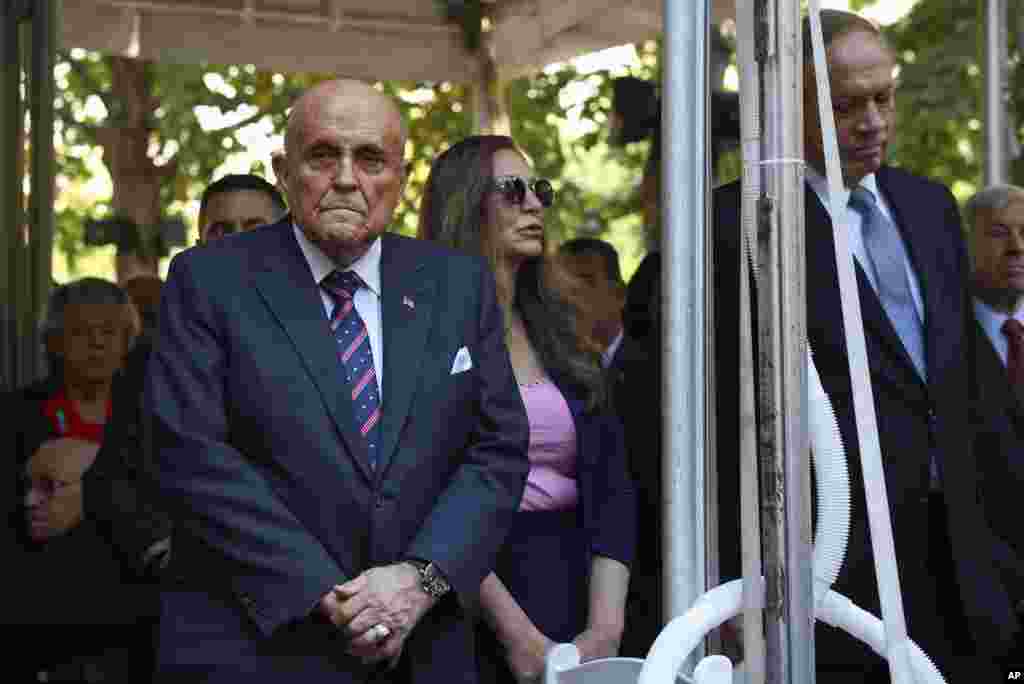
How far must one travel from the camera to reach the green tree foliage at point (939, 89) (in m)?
12.7

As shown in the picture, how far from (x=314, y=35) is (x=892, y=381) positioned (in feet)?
16.8

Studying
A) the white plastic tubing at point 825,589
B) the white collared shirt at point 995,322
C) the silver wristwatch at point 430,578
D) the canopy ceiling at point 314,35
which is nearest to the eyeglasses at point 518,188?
the silver wristwatch at point 430,578

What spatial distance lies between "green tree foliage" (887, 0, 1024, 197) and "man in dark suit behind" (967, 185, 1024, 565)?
637 centimetres

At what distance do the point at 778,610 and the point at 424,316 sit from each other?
974mm

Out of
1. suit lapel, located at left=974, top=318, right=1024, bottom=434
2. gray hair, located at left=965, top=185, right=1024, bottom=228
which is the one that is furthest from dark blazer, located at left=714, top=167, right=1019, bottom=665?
gray hair, located at left=965, top=185, right=1024, bottom=228

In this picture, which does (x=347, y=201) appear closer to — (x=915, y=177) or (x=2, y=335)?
(x=915, y=177)

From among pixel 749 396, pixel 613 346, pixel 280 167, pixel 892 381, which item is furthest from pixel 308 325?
pixel 613 346

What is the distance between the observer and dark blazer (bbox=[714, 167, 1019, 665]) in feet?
12.9

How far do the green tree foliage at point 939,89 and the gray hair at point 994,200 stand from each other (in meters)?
6.24

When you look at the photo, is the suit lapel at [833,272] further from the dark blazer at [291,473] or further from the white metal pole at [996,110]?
the white metal pole at [996,110]

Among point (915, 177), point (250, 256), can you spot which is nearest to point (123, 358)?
point (250, 256)

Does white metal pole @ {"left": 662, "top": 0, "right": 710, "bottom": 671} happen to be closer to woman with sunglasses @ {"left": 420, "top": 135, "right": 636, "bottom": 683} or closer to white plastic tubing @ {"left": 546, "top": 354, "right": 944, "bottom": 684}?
white plastic tubing @ {"left": 546, "top": 354, "right": 944, "bottom": 684}

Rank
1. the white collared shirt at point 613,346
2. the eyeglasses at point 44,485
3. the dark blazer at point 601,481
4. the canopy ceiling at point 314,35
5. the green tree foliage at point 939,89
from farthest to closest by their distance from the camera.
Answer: the green tree foliage at point 939,89, the canopy ceiling at point 314,35, the eyeglasses at point 44,485, the white collared shirt at point 613,346, the dark blazer at point 601,481

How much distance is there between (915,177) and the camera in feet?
14.0
